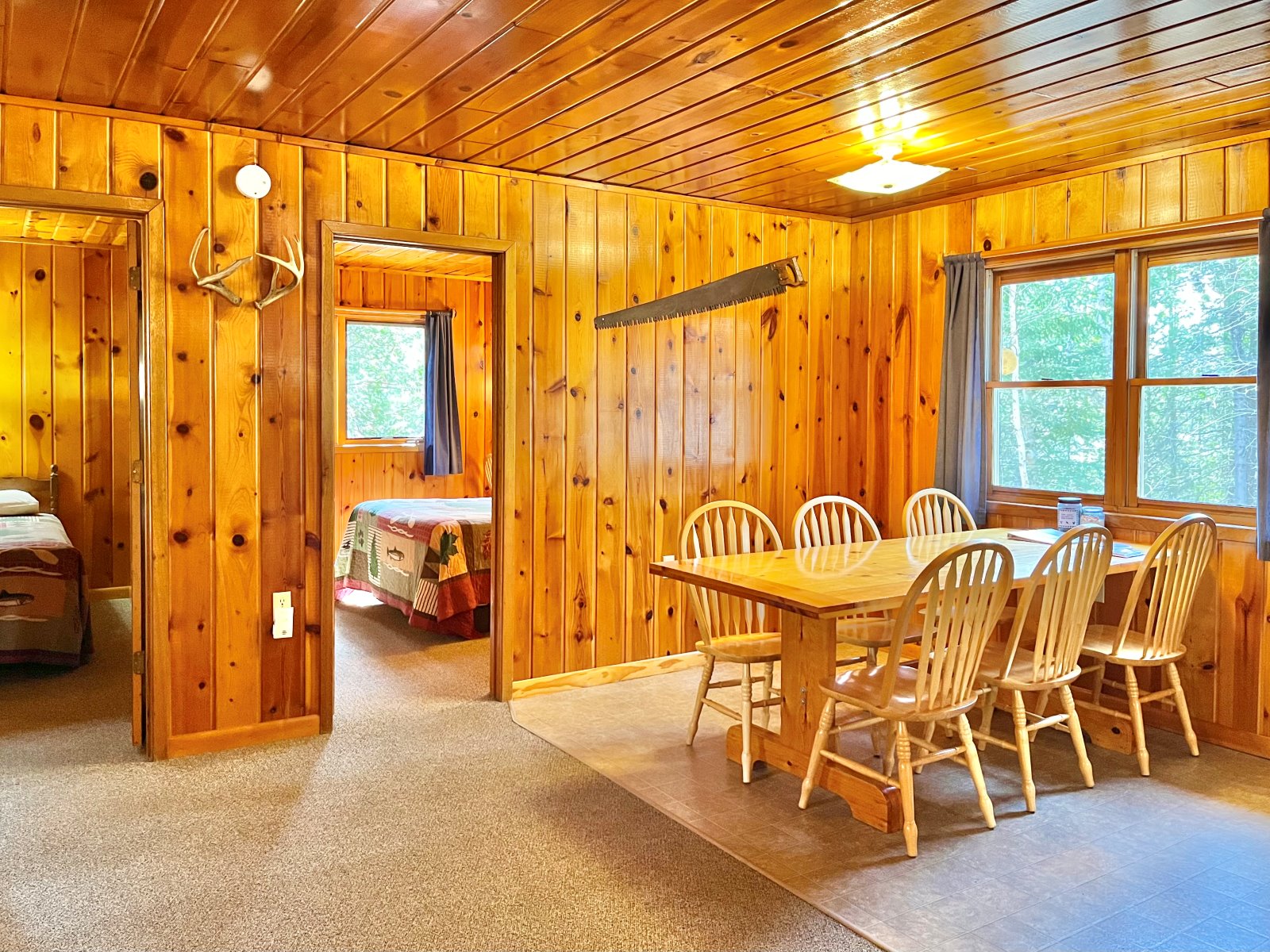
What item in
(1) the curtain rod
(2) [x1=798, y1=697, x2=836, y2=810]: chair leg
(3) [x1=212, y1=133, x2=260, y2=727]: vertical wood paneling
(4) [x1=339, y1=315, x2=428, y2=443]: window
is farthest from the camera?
(4) [x1=339, y1=315, x2=428, y2=443]: window

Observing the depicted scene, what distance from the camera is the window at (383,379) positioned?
7.74 m

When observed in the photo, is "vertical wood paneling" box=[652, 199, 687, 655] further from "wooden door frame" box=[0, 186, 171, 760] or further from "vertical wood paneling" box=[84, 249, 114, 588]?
"vertical wood paneling" box=[84, 249, 114, 588]

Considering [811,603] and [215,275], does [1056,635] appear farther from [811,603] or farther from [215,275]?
[215,275]

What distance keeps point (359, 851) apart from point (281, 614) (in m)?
1.24

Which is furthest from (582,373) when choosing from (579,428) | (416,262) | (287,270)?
(416,262)

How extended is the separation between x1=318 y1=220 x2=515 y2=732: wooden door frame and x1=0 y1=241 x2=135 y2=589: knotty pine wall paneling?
3.45 m

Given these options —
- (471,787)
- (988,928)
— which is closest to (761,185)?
(471,787)

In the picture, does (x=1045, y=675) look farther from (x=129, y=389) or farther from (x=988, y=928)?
(x=129, y=389)

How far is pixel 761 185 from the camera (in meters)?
4.59

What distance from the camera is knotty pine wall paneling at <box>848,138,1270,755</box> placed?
12.4ft

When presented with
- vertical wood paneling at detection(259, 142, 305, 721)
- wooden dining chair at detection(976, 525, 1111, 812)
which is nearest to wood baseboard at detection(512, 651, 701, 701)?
vertical wood paneling at detection(259, 142, 305, 721)

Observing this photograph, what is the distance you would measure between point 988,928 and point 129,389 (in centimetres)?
639

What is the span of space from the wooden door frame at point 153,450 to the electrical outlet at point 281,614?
37 centimetres

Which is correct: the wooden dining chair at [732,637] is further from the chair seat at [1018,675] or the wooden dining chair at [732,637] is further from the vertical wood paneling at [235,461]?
the vertical wood paneling at [235,461]
